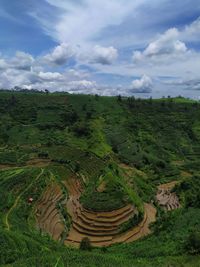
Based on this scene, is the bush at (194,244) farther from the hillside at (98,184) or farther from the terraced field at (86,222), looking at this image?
the terraced field at (86,222)

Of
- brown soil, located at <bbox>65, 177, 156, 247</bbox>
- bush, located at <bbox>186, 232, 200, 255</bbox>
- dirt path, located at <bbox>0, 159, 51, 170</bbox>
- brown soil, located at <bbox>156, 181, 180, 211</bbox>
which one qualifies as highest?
bush, located at <bbox>186, 232, 200, 255</bbox>

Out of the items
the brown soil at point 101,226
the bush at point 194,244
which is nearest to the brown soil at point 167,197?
the brown soil at point 101,226

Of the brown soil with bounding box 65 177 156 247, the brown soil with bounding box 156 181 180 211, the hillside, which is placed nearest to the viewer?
the hillside

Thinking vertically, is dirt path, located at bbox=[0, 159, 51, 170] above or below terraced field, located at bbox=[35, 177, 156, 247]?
above

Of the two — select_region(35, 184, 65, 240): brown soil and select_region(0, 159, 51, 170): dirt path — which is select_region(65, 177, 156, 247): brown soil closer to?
select_region(35, 184, 65, 240): brown soil

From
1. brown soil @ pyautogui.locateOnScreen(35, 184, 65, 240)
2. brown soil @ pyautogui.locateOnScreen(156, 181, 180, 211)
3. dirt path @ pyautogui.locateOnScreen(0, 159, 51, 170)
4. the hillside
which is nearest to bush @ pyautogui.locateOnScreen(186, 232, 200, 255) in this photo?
the hillside

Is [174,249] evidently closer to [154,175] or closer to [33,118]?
[154,175]

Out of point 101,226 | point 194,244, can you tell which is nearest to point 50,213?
point 101,226

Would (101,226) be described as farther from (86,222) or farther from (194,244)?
(194,244)

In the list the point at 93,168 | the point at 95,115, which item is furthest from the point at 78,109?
the point at 93,168
